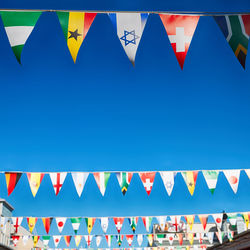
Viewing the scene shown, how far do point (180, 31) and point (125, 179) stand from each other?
8976 mm

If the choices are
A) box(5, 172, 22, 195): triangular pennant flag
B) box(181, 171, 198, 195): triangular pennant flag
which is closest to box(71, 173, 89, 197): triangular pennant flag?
box(5, 172, 22, 195): triangular pennant flag

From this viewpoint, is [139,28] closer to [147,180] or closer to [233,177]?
[147,180]

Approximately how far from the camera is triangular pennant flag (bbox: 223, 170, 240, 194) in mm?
14186

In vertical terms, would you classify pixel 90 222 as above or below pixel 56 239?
above

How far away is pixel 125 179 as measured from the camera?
14586mm


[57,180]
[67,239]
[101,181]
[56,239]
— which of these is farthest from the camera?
[67,239]

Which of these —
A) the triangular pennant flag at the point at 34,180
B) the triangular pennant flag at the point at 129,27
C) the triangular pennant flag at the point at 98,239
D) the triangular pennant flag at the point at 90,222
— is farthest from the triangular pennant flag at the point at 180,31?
the triangular pennant flag at the point at 98,239

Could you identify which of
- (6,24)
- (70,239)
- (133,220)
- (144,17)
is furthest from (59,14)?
(70,239)

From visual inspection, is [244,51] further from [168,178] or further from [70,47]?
[168,178]

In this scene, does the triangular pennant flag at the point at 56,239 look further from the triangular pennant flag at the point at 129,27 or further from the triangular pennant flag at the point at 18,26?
the triangular pennant flag at the point at 129,27

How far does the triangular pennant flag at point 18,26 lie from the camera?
6277 millimetres

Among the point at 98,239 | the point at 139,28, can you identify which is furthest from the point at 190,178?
the point at 98,239

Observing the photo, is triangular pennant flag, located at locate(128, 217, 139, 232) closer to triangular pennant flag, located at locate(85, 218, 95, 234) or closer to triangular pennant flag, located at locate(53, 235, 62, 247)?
→ triangular pennant flag, located at locate(85, 218, 95, 234)

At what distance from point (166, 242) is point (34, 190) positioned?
296 feet
